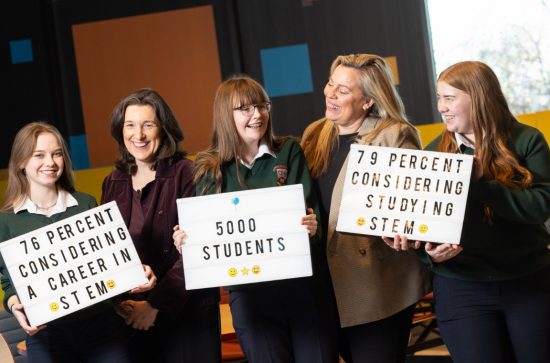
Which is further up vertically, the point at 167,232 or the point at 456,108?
the point at 456,108

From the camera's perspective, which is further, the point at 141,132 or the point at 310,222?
the point at 141,132

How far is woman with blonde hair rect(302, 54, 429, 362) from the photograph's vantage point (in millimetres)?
2980

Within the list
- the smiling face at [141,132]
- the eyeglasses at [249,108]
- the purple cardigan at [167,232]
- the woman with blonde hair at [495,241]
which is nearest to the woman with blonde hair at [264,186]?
the eyeglasses at [249,108]

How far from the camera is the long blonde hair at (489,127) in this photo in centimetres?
273

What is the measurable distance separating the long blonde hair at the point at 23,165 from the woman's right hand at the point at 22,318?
399 mm

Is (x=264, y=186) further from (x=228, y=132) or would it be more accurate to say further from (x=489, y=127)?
(x=489, y=127)

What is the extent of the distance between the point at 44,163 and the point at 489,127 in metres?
1.73

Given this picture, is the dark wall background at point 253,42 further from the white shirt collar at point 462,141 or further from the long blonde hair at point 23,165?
the white shirt collar at point 462,141

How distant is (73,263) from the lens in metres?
3.01

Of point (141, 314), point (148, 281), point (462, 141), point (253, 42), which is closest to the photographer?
point (462, 141)

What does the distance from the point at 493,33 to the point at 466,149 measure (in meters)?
4.28

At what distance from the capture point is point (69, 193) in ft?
10.4

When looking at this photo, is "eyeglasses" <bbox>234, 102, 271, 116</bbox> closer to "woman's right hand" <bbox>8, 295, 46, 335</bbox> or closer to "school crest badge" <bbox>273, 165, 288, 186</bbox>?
"school crest badge" <bbox>273, 165, 288, 186</bbox>

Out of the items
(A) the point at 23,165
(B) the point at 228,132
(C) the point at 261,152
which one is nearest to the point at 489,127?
(C) the point at 261,152
